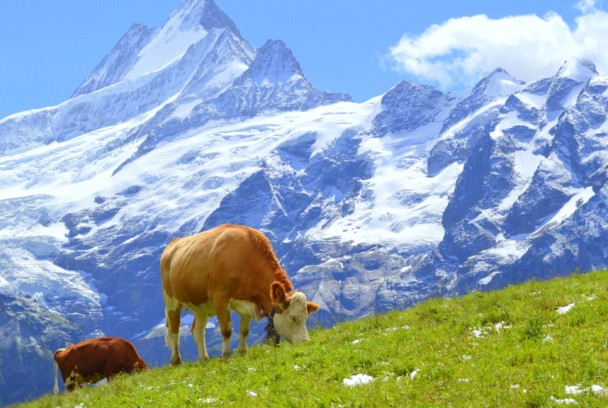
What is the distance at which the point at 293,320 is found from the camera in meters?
21.7

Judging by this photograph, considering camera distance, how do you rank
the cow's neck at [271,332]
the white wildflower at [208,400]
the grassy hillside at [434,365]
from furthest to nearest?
the cow's neck at [271,332]
the white wildflower at [208,400]
the grassy hillside at [434,365]

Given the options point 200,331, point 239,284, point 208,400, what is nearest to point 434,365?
point 208,400

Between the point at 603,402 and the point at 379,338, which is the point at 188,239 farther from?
the point at 603,402

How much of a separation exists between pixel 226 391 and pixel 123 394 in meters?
3.55

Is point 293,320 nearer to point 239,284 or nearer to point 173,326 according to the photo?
point 239,284

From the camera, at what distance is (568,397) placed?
12508mm

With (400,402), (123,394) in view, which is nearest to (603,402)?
(400,402)

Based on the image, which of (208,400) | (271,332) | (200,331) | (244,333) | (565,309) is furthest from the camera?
(200,331)

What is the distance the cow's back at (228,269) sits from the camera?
22.1 meters

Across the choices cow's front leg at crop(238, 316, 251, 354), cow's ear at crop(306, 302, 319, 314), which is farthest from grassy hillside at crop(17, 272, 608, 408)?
cow's front leg at crop(238, 316, 251, 354)

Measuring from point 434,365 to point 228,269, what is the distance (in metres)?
7.91

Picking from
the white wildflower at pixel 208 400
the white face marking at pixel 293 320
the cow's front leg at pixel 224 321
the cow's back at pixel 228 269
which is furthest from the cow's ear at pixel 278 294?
the white wildflower at pixel 208 400

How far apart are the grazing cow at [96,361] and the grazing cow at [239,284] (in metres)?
8.25

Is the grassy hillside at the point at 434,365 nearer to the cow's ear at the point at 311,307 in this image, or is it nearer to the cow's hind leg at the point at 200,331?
the cow's ear at the point at 311,307
